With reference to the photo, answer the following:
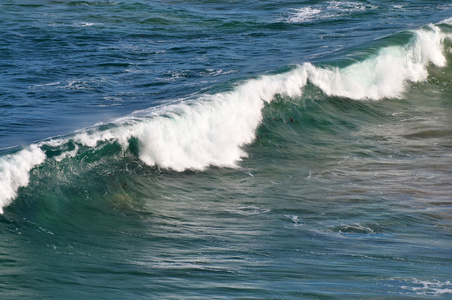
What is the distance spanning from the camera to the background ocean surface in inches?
234

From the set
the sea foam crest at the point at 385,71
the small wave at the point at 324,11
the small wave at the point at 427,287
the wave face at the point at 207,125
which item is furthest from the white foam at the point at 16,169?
the small wave at the point at 324,11

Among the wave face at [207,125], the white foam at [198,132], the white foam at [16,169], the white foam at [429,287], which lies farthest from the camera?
the white foam at [198,132]

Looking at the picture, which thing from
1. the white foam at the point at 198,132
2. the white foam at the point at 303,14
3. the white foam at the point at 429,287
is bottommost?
the white foam at the point at 429,287

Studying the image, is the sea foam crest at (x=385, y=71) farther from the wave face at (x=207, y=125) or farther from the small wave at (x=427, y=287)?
the small wave at (x=427, y=287)

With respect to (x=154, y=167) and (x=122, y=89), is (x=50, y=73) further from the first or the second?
(x=154, y=167)

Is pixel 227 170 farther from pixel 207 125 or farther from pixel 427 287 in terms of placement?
pixel 427 287

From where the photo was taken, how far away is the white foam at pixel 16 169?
282 inches

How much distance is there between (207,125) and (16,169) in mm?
3801

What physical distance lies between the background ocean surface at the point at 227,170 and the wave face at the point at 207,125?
29 millimetres

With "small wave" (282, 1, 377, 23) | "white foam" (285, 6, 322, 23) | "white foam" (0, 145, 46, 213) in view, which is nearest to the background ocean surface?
"white foam" (0, 145, 46, 213)

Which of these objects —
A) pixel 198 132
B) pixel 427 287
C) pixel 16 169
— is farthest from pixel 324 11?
pixel 427 287

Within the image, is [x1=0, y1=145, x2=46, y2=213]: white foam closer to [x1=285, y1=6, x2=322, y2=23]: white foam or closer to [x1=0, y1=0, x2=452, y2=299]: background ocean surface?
[x1=0, y1=0, x2=452, y2=299]: background ocean surface

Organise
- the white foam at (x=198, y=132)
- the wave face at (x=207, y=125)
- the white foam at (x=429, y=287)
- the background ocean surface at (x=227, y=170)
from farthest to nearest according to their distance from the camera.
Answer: the white foam at (x=198, y=132)
the wave face at (x=207, y=125)
the background ocean surface at (x=227, y=170)
the white foam at (x=429, y=287)

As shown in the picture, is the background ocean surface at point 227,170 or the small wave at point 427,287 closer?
the small wave at point 427,287
